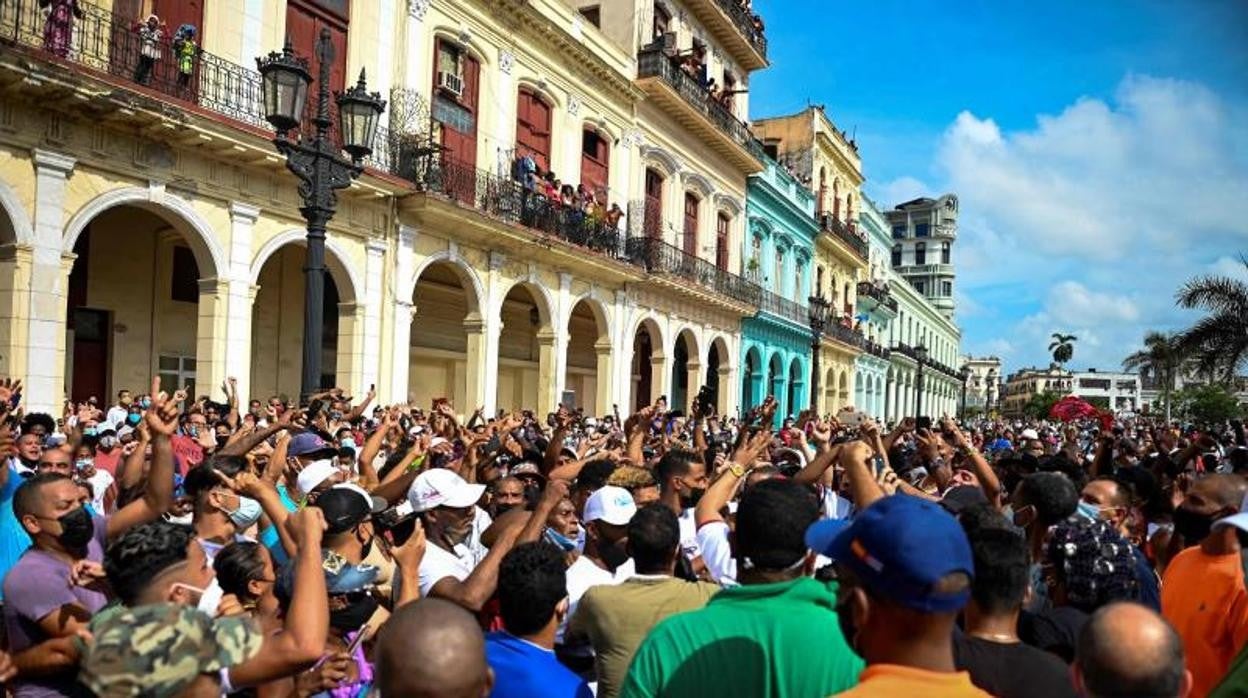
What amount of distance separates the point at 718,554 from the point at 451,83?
14438mm

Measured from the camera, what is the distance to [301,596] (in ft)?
8.77

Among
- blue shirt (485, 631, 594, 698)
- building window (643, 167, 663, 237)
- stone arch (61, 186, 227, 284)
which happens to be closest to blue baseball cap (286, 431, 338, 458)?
blue shirt (485, 631, 594, 698)

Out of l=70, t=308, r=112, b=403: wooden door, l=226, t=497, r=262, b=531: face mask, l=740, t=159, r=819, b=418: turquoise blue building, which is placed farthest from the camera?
l=740, t=159, r=819, b=418: turquoise blue building

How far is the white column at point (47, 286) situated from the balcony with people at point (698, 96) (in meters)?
14.1

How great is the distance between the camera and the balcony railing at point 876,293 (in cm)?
4191

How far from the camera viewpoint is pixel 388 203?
14.9m

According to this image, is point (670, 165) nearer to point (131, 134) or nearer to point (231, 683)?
point (131, 134)

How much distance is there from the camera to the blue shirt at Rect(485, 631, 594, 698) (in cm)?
242

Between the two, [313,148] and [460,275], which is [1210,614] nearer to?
[313,148]

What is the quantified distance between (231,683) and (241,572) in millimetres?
643

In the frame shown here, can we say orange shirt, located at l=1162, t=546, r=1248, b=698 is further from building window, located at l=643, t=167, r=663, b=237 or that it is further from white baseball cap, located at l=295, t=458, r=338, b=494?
building window, located at l=643, t=167, r=663, b=237

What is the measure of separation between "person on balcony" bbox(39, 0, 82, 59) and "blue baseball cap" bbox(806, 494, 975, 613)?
10864 millimetres

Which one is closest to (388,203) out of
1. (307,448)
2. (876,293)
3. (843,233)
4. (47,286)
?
(47,286)

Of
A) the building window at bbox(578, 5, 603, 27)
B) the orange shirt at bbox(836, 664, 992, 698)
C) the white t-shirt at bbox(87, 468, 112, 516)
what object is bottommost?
the white t-shirt at bbox(87, 468, 112, 516)
